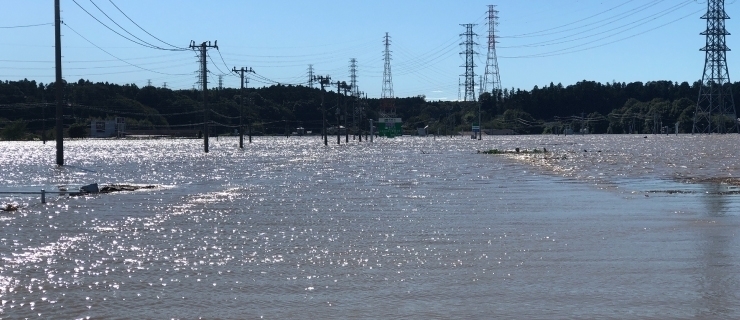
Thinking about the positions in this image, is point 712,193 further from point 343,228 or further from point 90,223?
point 90,223

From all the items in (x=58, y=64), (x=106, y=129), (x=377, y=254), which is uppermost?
(x=58, y=64)

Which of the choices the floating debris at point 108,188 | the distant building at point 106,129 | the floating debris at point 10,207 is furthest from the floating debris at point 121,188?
the distant building at point 106,129

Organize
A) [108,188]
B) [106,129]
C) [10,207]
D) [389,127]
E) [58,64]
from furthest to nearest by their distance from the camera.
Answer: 1. [106,129]
2. [389,127]
3. [58,64]
4. [108,188]
5. [10,207]

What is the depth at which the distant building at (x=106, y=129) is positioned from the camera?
151500mm

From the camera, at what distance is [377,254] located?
1265 centimetres

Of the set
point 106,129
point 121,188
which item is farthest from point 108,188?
point 106,129

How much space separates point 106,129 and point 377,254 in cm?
14657

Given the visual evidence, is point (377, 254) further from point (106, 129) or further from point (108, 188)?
point (106, 129)

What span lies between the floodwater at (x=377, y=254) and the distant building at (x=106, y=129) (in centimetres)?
13263

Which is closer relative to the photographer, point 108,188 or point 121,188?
point 108,188

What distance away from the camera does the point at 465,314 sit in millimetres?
8820

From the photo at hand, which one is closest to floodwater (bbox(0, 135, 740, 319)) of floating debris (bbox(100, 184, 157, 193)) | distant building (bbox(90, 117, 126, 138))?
floating debris (bbox(100, 184, 157, 193))

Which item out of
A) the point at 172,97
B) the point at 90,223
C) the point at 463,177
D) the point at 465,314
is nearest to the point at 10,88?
the point at 172,97

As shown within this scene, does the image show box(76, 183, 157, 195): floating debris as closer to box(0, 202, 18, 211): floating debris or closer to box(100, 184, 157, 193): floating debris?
box(100, 184, 157, 193): floating debris
